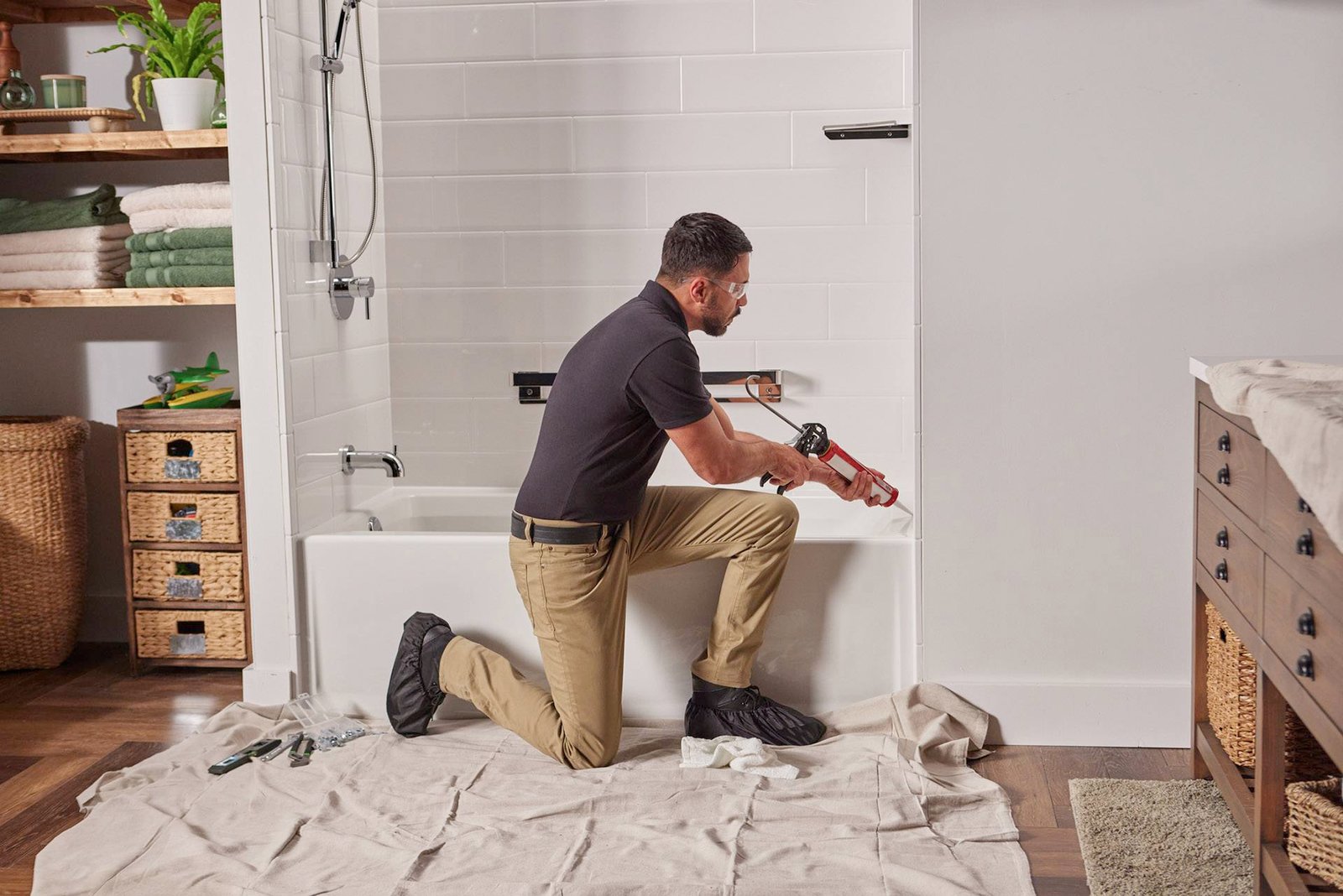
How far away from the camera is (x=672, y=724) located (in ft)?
9.91

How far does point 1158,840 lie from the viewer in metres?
2.34

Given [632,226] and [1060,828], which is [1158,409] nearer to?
[1060,828]

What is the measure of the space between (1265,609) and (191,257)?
2.66 meters

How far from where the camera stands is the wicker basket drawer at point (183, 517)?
3.41 metres

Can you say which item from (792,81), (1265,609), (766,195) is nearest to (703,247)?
(766,195)

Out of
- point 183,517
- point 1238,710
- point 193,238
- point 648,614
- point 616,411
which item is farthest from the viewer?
point 183,517

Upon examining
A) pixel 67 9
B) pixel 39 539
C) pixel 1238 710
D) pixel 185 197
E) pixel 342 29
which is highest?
pixel 67 9

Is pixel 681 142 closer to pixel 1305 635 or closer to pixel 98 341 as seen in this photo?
pixel 98 341

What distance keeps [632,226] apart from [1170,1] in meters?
1.52

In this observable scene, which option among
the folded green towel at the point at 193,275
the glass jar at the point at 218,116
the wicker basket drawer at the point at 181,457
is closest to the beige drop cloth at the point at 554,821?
the wicker basket drawer at the point at 181,457

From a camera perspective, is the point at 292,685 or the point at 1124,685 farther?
the point at 292,685

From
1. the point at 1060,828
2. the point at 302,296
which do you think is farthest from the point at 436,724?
the point at 1060,828

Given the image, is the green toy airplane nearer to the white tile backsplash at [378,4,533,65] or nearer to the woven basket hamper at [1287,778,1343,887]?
the white tile backsplash at [378,4,533,65]

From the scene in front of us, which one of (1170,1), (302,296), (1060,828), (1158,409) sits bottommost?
(1060,828)
